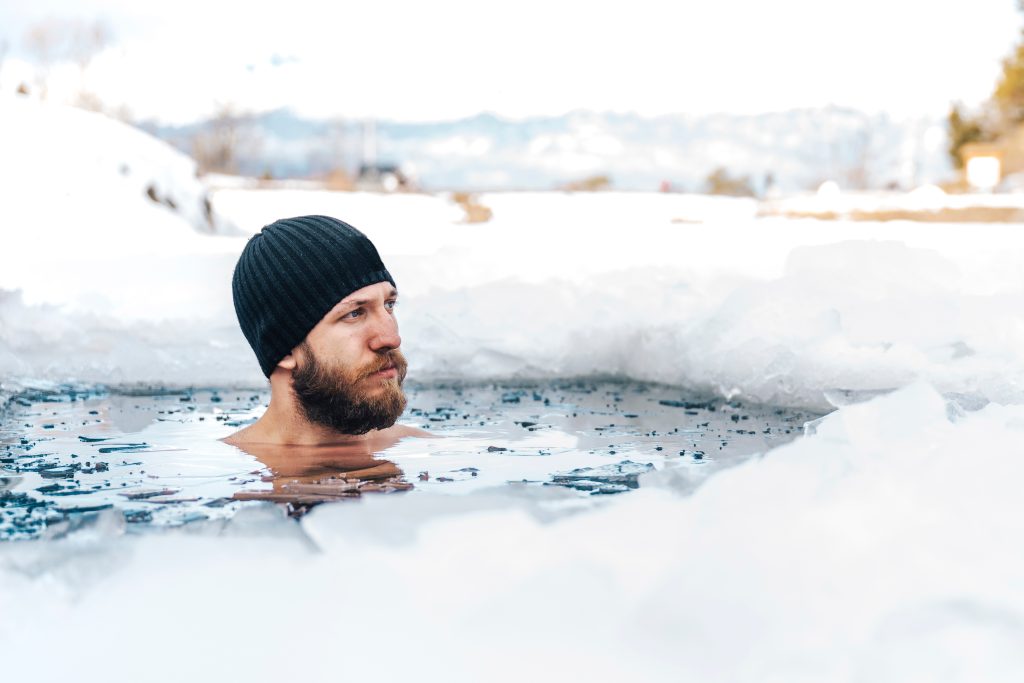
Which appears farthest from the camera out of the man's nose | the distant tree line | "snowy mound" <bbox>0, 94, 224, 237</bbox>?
the distant tree line

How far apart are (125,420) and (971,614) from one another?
4064 millimetres

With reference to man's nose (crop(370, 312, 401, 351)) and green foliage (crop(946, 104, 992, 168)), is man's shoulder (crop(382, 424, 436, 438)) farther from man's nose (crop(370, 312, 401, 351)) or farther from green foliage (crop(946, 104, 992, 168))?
green foliage (crop(946, 104, 992, 168))

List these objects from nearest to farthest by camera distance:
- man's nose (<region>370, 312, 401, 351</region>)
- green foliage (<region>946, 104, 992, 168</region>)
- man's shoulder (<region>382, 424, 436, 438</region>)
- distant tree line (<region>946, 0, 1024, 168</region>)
A: man's nose (<region>370, 312, 401, 351</region>) < man's shoulder (<region>382, 424, 436, 438</region>) < distant tree line (<region>946, 0, 1024, 168</region>) < green foliage (<region>946, 104, 992, 168</region>)

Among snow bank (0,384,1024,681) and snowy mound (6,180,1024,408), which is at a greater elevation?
snow bank (0,384,1024,681)

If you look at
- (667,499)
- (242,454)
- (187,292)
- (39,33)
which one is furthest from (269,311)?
(39,33)

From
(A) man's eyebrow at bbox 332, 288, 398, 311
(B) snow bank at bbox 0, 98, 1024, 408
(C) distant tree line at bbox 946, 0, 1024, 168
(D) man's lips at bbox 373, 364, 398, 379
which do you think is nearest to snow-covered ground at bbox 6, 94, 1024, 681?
(D) man's lips at bbox 373, 364, 398, 379

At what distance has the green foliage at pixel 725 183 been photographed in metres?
57.9

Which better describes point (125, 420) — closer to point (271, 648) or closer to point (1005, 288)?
point (271, 648)

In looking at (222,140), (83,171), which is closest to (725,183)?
(222,140)


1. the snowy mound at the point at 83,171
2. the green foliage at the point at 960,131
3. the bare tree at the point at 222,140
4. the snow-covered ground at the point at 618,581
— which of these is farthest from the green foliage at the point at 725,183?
the snow-covered ground at the point at 618,581

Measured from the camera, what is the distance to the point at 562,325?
6684 mm

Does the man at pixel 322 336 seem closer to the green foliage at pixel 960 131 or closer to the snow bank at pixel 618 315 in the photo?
the snow bank at pixel 618 315

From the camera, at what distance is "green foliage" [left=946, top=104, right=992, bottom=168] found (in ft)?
149

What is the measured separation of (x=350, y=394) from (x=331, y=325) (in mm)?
250
